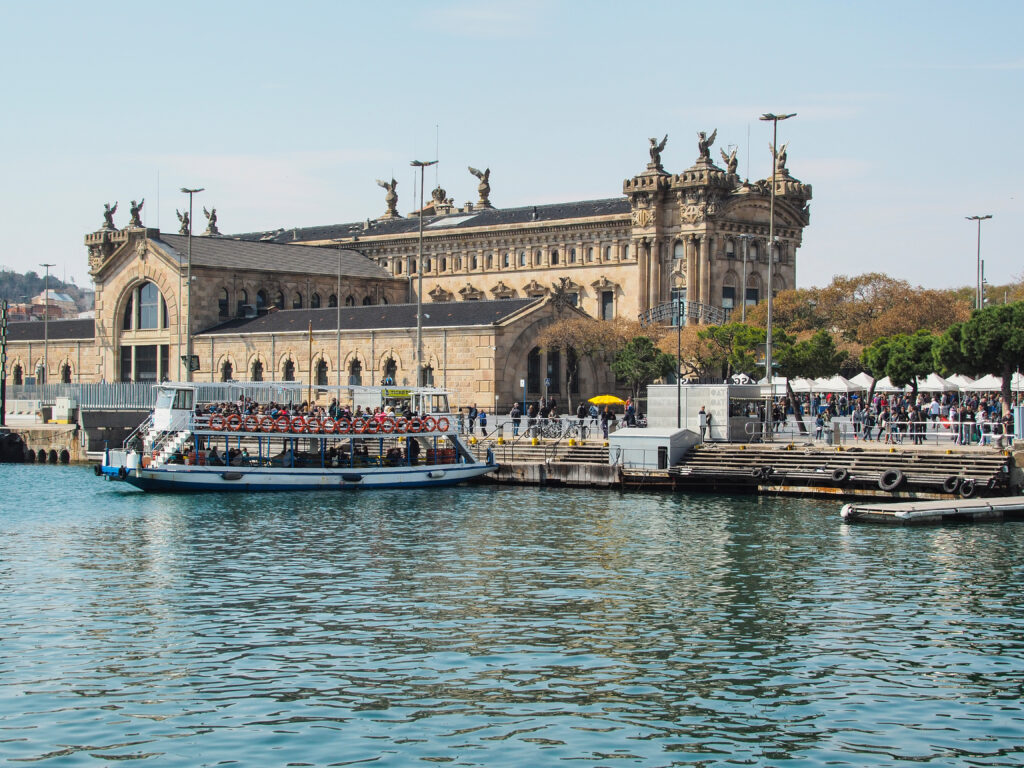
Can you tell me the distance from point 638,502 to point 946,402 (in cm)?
2727

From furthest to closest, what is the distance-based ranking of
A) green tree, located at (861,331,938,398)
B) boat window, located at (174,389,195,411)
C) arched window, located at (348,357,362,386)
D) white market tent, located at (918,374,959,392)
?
arched window, located at (348,357,362,386), white market tent, located at (918,374,959,392), green tree, located at (861,331,938,398), boat window, located at (174,389,195,411)

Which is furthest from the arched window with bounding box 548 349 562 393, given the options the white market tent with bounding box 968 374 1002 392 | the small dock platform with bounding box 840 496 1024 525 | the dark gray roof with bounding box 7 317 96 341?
the small dock platform with bounding box 840 496 1024 525

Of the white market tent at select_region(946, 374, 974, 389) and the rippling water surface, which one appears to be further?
the white market tent at select_region(946, 374, 974, 389)

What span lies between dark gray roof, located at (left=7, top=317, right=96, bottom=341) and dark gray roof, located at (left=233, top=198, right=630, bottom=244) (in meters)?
16.9

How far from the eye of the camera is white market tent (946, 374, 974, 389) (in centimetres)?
6297

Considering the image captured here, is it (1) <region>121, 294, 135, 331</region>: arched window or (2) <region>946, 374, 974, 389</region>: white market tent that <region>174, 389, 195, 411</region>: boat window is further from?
(1) <region>121, 294, 135, 331</region>: arched window

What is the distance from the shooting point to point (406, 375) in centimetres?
8631

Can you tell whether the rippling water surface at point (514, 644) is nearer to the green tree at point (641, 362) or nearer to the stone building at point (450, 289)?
the green tree at point (641, 362)

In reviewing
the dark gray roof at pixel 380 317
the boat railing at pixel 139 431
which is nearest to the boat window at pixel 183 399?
the boat railing at pixel 139 431

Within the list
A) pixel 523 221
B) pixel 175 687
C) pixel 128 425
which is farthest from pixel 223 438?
pixel 523 221

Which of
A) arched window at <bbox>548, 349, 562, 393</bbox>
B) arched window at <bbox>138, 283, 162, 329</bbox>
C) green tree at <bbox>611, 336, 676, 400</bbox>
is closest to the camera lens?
green tree at <bbox>611, 336, 676, 400</bbox>

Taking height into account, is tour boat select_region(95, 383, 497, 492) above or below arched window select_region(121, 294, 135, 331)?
below

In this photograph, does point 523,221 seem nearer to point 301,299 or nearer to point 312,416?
point 301,299

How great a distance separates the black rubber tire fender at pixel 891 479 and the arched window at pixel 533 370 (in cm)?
3959
